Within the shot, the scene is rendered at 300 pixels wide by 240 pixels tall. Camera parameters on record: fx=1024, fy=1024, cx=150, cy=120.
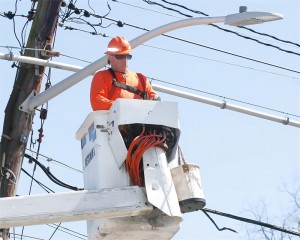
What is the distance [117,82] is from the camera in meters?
8.81

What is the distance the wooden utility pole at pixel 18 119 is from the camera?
1178 cm

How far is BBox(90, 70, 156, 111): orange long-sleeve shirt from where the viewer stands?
28.2 feet

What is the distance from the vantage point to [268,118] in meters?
13.0

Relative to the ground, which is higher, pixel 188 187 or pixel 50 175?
pixel 50 175

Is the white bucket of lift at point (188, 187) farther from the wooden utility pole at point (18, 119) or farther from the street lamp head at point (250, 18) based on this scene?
the wooden utility pole at point (18, 119)

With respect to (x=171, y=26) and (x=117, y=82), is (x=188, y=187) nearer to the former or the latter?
(x=117, y=82)

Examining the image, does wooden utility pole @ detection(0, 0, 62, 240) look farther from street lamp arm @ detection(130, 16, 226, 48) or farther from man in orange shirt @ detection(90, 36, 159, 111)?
man in orange shirt @ detection(90, 36, 159, 111)

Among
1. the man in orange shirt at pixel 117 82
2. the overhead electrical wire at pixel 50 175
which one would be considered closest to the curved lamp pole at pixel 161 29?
the overhead electrical wire at pixel 50 175

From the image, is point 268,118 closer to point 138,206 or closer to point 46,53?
point 46,53

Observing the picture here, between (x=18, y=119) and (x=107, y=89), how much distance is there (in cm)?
327

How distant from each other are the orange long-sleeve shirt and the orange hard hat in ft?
0.61

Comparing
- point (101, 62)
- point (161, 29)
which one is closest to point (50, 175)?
point (101, 62)

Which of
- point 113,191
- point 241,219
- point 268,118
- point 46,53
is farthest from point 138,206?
point 268,118

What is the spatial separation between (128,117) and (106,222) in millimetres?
852
